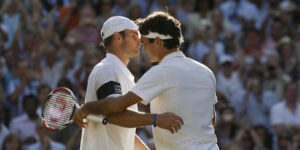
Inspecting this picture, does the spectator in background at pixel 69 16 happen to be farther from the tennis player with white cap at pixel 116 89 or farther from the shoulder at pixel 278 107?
the tennis player with white cap at pixel 116 89

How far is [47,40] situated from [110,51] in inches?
240

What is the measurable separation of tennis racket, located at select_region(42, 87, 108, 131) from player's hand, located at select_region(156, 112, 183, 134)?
2.82 ft

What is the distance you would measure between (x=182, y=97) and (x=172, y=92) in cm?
9

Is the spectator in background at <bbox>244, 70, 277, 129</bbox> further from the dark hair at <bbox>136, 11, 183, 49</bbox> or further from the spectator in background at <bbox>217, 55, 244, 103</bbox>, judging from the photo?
the dark hair at <bbox>136, 11, 183, 49</bbox>

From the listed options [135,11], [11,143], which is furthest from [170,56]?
[135,11]

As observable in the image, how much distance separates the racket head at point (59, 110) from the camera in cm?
677

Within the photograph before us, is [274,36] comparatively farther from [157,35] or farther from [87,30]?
[157,35]

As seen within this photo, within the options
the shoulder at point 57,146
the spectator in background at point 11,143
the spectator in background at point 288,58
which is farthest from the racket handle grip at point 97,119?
the spectator in background at point 288,58

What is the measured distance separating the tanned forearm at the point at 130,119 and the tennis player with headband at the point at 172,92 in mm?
55

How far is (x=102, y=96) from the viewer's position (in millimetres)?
6539

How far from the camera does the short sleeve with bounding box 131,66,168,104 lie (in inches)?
244

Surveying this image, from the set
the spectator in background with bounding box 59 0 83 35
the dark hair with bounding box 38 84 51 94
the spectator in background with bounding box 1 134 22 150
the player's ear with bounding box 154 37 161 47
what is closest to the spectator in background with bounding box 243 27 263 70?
the spectator in background with bounding box 59 0 83 35

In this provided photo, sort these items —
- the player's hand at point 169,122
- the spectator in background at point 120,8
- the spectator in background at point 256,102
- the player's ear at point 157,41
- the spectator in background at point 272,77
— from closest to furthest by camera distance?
the player's hand at point 169,122
the player's ear at point 157,41
the spectator in background at point 256,102
the spectator in background at point 272,77
the spectator in background at point 120,8

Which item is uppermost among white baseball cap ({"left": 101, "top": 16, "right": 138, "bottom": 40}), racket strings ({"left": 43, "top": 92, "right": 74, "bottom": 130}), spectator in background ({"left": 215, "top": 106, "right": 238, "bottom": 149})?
white baseball cap ({"left": 101, "top": 16, "right": 138, "bottom": 40})
